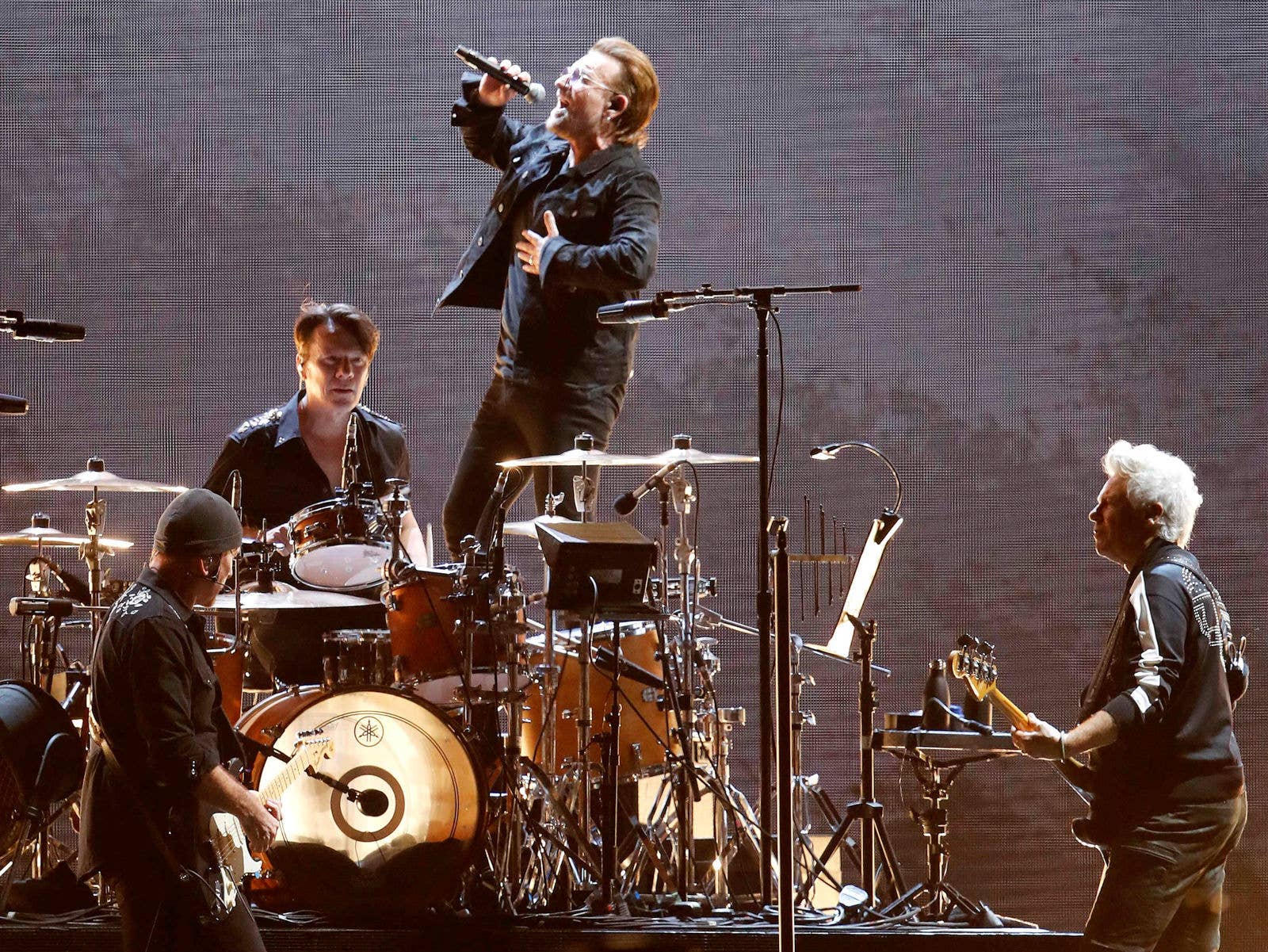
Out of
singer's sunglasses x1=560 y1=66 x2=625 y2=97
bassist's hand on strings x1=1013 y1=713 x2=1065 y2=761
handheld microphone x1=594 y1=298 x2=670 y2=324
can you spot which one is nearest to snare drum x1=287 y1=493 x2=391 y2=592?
handheld microphone x1=594 y1=298 x2=670 y2=324

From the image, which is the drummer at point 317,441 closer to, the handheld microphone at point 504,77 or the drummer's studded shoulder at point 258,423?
the drummer's studded shoulder at point 258,423

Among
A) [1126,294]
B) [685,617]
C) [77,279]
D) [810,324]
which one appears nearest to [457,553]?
[685,617]

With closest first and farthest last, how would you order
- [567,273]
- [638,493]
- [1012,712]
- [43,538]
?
[1012,712]
[638,493]
[567,273]
[43,538]

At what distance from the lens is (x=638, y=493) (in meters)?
4.87

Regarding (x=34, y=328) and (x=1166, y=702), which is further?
(x=34, y=328)

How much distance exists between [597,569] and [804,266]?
11.5ft

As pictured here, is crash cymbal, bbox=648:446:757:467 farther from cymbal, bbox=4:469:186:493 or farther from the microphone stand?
cymbal, bbox=4:469:186:493

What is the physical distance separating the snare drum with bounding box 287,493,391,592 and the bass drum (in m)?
0.44

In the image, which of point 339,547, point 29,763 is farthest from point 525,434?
point 29,763

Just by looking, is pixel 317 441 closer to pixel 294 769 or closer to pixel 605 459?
pixel 605 459

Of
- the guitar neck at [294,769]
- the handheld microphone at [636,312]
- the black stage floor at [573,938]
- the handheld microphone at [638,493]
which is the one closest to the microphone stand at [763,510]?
the handheld microphone at [636,312]

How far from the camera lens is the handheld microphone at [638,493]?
4.77 metres

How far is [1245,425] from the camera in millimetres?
7367

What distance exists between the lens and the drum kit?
15.3 feet
